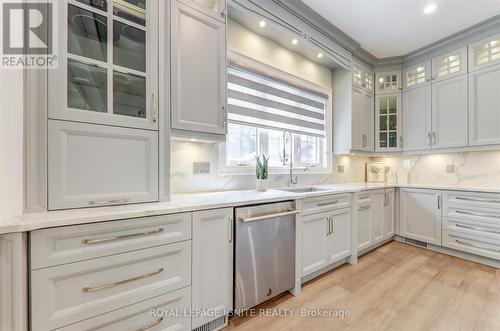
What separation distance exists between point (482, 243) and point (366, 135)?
1889 millimetres

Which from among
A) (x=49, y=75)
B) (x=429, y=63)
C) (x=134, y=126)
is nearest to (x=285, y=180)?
(x=134, y=126)

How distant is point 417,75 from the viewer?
11.0ft

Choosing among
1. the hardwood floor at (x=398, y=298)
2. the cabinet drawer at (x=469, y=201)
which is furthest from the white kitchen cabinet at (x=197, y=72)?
the cabinet drawer at (x=469, y=201)

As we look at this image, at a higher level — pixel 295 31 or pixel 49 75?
pixel 295 31

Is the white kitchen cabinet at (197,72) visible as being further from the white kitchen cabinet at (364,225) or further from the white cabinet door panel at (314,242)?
the white kitchen cabinet at (364,225)

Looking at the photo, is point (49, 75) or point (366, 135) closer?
point (49, 75)

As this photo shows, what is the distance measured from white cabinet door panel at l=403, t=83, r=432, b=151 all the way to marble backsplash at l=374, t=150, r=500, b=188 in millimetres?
365

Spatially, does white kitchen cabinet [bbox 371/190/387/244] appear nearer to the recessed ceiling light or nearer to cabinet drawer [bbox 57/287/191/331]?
the recessed ceiling light

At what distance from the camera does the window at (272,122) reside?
92.0 inches

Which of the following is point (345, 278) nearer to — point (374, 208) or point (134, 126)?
point (374, 208)

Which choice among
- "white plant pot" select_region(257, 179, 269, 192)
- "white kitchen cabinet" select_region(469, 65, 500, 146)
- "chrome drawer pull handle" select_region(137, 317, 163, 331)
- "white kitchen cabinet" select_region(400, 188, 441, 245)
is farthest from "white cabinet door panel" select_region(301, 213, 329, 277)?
"white kitchen cabinet" select_region(469, 65, 500, 146)

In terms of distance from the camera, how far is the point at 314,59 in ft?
9.87

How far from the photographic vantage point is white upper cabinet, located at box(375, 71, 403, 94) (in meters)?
3.53

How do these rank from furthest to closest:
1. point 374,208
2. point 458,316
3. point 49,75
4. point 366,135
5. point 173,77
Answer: point 366,135
point 374,208
point 458,316
point 173,77
point 49,75
